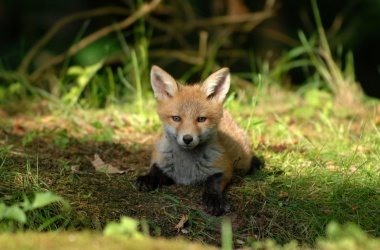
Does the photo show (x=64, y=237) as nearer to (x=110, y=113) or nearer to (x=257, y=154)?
(x=257, y=154)

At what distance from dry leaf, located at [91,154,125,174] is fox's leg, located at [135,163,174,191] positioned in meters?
0.35

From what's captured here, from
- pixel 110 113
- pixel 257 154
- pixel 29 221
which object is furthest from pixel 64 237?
pixel 110 113

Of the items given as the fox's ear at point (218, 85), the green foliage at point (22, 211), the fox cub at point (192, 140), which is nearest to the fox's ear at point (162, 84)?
the fox cub at point (192, 140)

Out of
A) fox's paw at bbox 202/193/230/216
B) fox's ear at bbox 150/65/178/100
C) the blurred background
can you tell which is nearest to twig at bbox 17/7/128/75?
the blurred background

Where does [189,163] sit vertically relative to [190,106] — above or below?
below

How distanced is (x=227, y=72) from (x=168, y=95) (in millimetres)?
528

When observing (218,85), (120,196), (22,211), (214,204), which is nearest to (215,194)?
(214,204)

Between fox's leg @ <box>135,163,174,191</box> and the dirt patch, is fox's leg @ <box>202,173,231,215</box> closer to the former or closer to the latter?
the dirt patch

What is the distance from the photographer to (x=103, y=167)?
189 inches

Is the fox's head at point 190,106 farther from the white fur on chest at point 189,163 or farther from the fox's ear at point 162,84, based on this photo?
the white fur on chest at point 189,163

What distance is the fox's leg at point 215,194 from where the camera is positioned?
4117 mm

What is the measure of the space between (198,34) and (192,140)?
6350 mm

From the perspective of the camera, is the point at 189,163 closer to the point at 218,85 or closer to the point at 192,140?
the point at 192,140

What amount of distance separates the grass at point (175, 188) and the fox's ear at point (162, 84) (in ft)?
2.36
